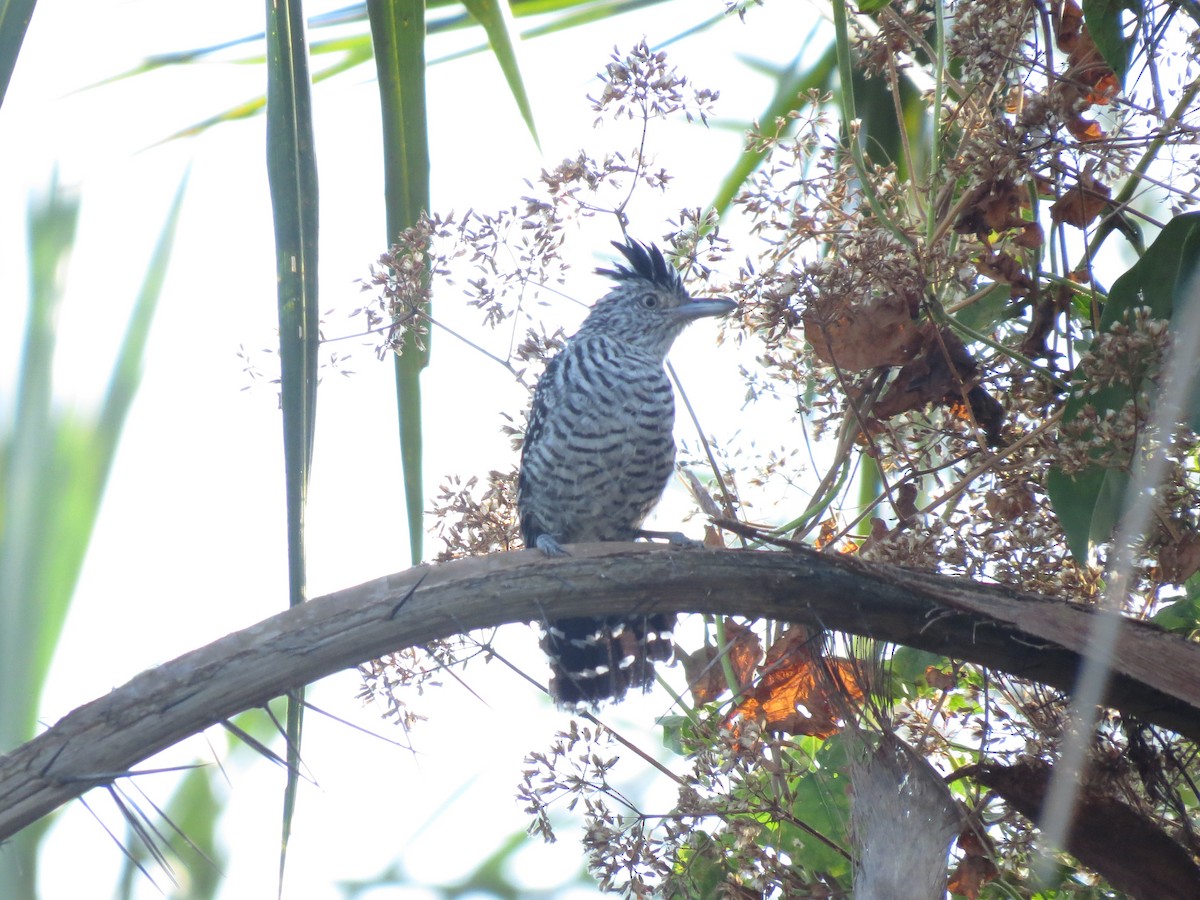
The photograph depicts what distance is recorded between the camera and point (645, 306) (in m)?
4.06

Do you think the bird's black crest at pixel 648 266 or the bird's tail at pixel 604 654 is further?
the bird's black crest at pixel 648 266

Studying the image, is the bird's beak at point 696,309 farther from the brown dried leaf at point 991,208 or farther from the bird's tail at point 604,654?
the brown dried leaf at point 991,208

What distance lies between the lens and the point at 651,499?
3865 mm

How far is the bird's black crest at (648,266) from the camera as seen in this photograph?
408cm

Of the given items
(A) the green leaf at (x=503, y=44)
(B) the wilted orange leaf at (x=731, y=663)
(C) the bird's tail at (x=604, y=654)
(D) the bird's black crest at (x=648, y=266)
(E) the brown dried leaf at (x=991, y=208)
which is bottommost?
(B) the wilted orange leaf at (x=731, y=663)

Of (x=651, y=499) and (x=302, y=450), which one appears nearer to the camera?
(x=302, y=450)

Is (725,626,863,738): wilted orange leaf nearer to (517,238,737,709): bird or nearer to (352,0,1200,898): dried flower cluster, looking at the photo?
(352,0,1200,898): dried flower cluster

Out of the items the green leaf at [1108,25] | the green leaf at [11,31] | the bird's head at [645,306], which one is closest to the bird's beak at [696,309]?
the bird's head at [645,306]

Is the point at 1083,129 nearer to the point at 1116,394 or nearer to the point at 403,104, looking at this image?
the point at 1116,394

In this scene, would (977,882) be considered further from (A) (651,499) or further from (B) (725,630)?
(A) (651,499)

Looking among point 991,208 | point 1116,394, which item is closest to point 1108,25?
point 991,208

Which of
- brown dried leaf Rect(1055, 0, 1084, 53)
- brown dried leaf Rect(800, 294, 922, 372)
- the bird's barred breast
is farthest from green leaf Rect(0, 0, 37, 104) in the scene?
the bird's barred breast

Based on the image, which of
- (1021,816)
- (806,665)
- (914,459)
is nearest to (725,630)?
(806,665)

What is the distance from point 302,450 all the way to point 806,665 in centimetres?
113
